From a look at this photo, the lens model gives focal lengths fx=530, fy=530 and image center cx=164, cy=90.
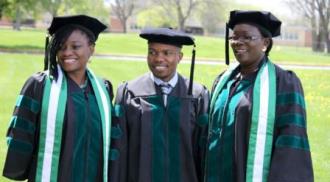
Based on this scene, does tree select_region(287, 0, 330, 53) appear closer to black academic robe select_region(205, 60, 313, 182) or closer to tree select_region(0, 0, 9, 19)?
tree select_region(0, 0, 9, 19)

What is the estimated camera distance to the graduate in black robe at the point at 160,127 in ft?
11.8

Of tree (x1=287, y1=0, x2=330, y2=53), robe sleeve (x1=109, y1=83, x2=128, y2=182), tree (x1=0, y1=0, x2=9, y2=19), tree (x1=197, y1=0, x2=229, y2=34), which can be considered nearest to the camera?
robe sleeve (x1=109, y1=83, x2=128, y2=182)

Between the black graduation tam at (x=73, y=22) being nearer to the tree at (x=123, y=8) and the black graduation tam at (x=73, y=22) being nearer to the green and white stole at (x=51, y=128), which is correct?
the green and white stole at (x=51, y=128)

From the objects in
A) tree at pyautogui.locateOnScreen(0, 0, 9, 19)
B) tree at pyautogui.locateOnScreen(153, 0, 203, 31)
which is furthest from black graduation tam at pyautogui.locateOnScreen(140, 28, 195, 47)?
tree at pyautogui.locateOnScreen(153, 0, 203, 31)

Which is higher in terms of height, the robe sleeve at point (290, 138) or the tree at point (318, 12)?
the tree at point (318, 12)

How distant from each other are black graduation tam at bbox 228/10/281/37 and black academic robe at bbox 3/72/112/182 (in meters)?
1.09

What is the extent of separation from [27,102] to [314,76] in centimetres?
1576

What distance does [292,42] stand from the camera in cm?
7319

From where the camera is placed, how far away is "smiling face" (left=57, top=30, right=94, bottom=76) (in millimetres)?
3436

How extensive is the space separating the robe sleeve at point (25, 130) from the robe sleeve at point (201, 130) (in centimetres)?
107

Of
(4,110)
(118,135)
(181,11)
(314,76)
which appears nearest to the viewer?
(118,135)

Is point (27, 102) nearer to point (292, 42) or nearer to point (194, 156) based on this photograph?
point (194, 156)

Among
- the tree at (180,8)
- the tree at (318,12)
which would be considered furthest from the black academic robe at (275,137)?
the tree at (180,8)

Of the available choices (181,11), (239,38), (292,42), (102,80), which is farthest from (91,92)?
(292,42)
